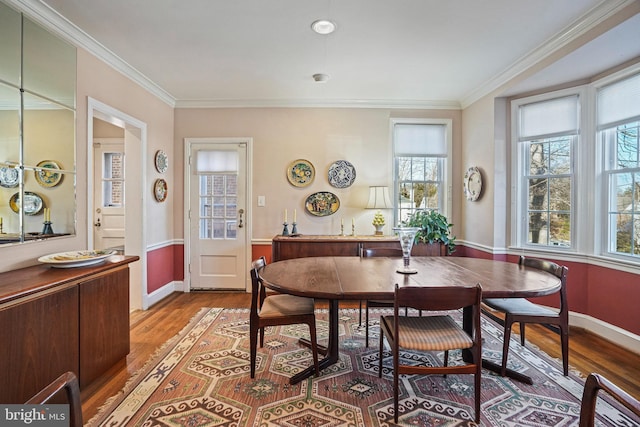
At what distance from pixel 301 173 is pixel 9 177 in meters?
2.84

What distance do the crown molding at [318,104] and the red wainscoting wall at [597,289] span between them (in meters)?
1.98

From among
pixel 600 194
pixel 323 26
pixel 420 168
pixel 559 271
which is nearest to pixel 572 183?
pixel 600 194

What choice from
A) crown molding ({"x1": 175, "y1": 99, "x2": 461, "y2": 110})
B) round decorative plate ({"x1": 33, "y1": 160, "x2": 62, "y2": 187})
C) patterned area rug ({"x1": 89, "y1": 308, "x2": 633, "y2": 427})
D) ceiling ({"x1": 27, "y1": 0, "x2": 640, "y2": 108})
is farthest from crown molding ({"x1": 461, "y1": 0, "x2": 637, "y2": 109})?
round decorative plate ({"x1": 33, "y1": 160, "x2": 62, "y2": 187})

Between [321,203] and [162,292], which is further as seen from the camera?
[321,203]

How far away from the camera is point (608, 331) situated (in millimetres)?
2748

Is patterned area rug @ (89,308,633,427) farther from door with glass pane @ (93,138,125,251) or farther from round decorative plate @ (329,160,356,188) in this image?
door with glass pane @ (93,138,125,251)

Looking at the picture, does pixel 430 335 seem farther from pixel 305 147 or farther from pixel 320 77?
pixel 305 147

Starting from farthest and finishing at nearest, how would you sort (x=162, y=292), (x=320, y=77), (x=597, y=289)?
(x=162, y=292) → (x=320, y=77) → (x=597, y=289)

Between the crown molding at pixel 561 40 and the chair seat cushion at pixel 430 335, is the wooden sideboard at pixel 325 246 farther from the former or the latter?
the crown molding at pixel 561 40

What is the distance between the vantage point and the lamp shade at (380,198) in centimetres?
402

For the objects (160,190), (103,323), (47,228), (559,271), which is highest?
(160,190)

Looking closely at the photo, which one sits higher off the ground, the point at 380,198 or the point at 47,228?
the point at 380,198

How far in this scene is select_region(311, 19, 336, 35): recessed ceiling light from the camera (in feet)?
7.77

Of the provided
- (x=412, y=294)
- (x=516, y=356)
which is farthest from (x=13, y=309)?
(x=516, y=356)
